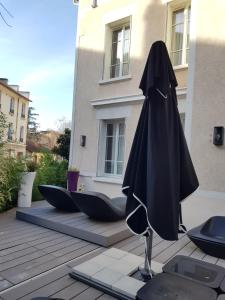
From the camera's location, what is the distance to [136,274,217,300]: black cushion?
248 centimetres

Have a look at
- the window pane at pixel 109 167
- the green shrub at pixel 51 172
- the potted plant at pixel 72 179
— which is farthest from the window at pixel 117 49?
the green shrub at pixel 51 172

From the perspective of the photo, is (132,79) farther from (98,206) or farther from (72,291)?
(72,291)

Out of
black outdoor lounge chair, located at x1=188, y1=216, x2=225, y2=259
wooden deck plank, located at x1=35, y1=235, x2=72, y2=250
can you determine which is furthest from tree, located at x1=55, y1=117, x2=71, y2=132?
black outdoor lounge chair, located at x1=188, y1=216, x2=225, y2=259

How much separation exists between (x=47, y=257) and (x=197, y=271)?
195 centimetres

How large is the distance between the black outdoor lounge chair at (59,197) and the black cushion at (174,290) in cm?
314

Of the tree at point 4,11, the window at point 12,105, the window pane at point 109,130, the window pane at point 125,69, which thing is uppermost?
the window at point 12,105

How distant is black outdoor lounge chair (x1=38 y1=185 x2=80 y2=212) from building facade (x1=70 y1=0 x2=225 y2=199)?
255 cm

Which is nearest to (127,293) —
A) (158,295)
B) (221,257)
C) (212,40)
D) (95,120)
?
(158,295)

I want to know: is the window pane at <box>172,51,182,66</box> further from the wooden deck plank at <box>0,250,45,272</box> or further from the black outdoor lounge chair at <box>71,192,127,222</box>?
the wooden deck plank at <box>0,250,45,272</box>

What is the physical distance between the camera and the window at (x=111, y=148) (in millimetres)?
8789

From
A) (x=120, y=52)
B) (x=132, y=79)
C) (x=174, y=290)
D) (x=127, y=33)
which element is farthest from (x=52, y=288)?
(x=127, y=33)

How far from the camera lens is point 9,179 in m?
6.62

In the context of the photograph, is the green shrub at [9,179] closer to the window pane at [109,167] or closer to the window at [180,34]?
the window pane at [109,167]

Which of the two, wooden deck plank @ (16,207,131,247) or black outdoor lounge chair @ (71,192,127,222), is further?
black outdoor lounge chair @ (71,192,127,222)
